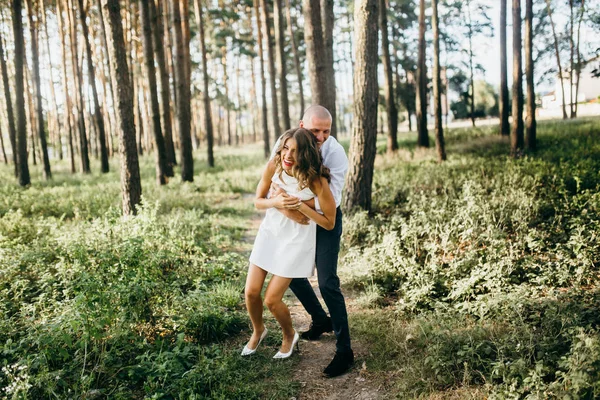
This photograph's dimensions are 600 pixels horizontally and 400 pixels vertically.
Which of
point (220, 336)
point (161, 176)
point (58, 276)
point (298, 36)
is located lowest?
point (220, 336)

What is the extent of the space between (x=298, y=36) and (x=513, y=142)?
636 inches

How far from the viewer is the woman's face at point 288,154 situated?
11.6 ft

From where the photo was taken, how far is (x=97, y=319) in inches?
157

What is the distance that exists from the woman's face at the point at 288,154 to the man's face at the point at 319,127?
0.30 m

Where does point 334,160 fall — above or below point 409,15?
below

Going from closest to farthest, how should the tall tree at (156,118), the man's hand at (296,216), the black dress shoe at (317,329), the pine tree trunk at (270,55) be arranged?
1. the man's hand at (296,216)
2. the black dress shoe at (317,329)
3. the tall tree at (156,118)
4. the pine tree trunk at (270,55)

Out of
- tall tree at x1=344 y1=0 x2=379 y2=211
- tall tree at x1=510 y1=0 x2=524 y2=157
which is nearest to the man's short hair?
tall tree at x1=344 y1=0 x2=379 y2=211

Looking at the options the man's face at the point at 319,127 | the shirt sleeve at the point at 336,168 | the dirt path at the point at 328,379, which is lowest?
the dirt path at the point at 328,379

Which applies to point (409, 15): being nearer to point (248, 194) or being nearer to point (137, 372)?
point (248, 194)

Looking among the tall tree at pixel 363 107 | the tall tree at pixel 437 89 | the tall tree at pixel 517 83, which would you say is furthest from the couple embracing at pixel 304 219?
the tall tree at pixel 437 89

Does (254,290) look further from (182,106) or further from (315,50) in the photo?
(182,106)

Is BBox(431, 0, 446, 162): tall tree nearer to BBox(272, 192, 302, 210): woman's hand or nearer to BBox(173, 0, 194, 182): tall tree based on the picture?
BBox(173, 0, 194, 182): tall tree

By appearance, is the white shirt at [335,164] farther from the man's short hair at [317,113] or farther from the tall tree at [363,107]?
the tall tree at [363,107]

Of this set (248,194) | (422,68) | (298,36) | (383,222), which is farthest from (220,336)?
(298,36)
